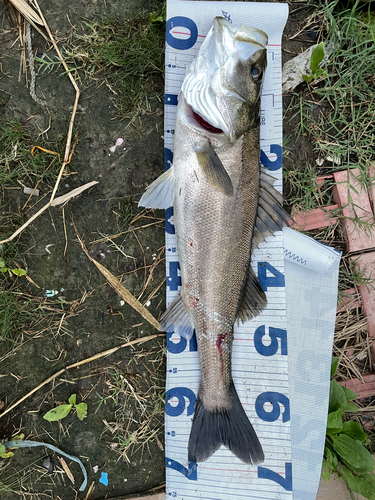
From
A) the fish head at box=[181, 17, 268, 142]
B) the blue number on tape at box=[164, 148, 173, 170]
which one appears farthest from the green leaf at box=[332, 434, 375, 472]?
the blue number on tape at box=[164, 148, 173, 170]

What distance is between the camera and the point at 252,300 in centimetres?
223

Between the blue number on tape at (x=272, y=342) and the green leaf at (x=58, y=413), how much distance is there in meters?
1.61

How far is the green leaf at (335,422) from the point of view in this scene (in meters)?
2.38

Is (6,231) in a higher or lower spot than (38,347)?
higher

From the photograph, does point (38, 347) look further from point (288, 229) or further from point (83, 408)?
point (288, 229)

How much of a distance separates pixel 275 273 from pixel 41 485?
2558 mm

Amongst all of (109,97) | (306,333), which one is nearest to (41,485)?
(306,333)

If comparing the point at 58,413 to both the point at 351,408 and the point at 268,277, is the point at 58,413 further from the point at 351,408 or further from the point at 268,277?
the point at 351,408

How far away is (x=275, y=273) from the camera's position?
8.07 ft

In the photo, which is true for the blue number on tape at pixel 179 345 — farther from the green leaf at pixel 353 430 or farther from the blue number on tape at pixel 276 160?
the blue number on tape at pixel 276 160

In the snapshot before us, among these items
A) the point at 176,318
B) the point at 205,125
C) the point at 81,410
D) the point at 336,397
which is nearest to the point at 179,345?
the point at 176,318

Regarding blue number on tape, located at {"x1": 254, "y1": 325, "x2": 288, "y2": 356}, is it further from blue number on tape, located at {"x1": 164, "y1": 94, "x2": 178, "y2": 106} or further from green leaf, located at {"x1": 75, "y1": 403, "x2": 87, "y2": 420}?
blue number on tape, located at {"x1": 164, "y1": 94, "x2": 178, "y2": 106}

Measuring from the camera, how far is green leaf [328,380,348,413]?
96.2 inches

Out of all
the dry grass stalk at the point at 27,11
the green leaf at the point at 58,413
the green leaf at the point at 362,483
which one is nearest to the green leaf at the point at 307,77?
the dry grass stalk at the point at 27,11
